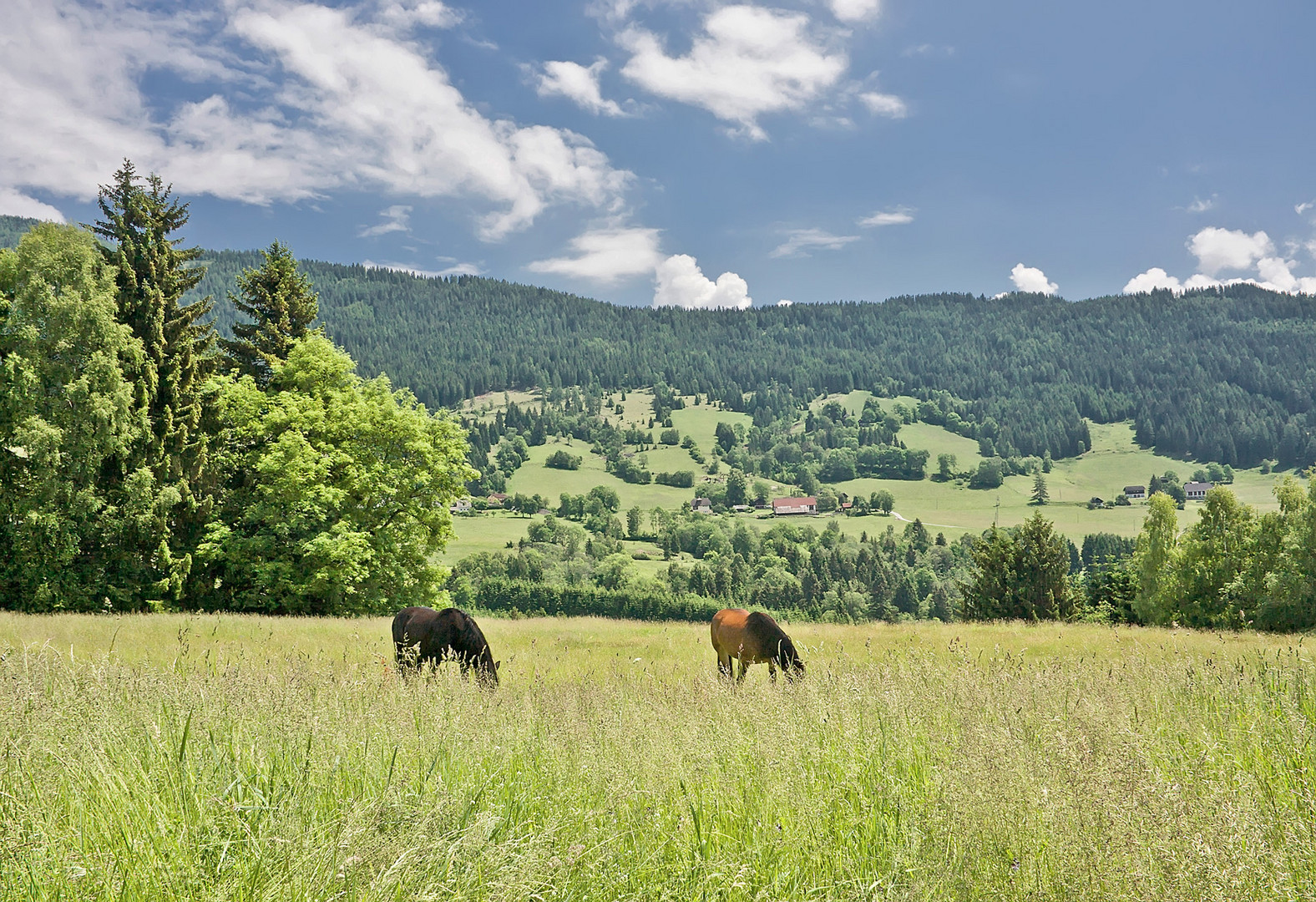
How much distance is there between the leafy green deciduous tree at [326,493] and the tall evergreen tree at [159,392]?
106 centimetres

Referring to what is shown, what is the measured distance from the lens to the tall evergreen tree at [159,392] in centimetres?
2502

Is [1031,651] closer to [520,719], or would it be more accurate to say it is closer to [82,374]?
[520,719]

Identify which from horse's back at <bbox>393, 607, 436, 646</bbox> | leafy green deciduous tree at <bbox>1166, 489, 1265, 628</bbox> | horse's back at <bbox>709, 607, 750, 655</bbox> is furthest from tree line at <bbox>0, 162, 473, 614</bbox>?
leafy green deciduous tree at <bbox>1166, 489, 1265, 628</bbox>

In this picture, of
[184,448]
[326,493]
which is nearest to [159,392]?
[184,448]

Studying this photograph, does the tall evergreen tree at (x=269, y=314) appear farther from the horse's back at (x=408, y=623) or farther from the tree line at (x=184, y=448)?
the horse's back at (x=408, y=623)

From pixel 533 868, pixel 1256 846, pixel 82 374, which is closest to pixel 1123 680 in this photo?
pixel 1256 846

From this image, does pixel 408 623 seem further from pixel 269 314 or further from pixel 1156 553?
pixel 1156 553

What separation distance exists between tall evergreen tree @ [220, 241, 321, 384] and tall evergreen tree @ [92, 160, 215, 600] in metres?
2.83

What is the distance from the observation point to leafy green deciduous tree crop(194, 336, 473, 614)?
26.3 metres

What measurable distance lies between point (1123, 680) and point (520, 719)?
16.8ft

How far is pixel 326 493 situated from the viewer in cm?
2620

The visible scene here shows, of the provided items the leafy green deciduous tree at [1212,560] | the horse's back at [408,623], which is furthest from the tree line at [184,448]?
the leafy green deciduous tree at [1212,560]

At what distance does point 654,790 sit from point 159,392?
28791 millimetres

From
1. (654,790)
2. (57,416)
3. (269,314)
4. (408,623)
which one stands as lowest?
(408,623)
